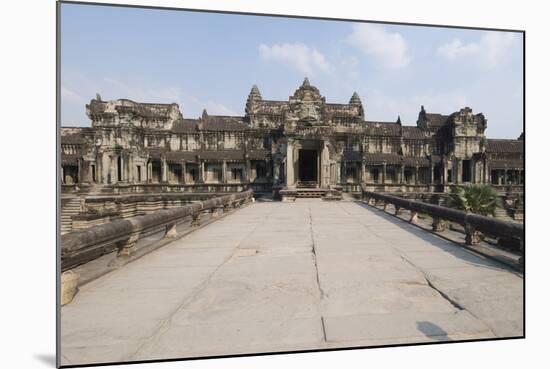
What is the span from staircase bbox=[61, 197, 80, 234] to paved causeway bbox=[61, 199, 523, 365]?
1590cm

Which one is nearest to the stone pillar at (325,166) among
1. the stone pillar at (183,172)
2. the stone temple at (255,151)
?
the stone temple at (255,151)

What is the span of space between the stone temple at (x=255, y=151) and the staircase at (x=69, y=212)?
13.5 ft

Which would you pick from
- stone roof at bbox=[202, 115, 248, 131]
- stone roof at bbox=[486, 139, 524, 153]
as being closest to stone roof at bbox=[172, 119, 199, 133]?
stone roof at bbox=[202, 115, 248, 131]

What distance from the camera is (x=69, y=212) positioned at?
17.6 metres

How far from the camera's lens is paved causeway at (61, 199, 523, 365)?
2.38 meters

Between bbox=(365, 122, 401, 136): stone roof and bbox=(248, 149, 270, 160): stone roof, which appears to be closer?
bbox=(248, 149, 270, 160): stone roof

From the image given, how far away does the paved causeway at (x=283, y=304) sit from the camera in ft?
7.81

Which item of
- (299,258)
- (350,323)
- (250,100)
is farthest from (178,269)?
(250,100)

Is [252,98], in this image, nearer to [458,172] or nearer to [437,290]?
[458,172]

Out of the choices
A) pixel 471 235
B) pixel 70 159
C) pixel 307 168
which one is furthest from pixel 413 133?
pixel 70 159

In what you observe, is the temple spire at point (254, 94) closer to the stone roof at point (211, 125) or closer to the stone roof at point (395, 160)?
the stone roof at point (211, 125)

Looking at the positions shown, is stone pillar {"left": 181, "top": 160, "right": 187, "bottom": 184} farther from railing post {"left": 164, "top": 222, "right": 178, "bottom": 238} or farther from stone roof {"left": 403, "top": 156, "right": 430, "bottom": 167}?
stone roof {"left": 403, "top": 156, "right": 430, "bottom": 167}

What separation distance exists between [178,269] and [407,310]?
3067 mm

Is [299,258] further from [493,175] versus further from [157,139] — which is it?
[493,175]
